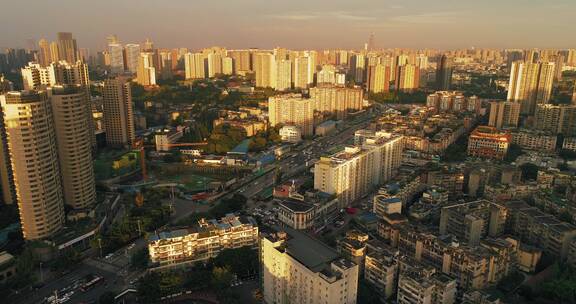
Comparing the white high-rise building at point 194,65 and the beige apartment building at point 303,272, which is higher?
the white high-rise building at point 194,65

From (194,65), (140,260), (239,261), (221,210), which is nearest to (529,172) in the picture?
(221,210)

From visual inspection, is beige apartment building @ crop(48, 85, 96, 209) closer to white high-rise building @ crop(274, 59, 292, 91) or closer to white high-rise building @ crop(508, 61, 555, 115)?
white high-rise building @ crop(274, 59, 292, 91)

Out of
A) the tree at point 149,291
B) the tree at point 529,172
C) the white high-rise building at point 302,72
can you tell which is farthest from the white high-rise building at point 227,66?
the tree at point 149,291

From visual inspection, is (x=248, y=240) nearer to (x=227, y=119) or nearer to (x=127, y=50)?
(x=227, y=119)

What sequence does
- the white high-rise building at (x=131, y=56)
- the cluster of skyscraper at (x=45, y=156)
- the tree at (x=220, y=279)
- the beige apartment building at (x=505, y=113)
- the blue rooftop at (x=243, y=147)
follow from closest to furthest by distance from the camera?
the tree at (x=220, y=279) → the cluster of skyscraper at (x=45, y=156) → the blue rooftop at (x=243, y=147) → the beige apartment building at (x=505, y=113) → the white high-rise building at (x=131, y=56)

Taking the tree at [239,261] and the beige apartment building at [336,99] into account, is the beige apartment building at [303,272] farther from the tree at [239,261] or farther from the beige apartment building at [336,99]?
the beige apartment building at [336,99]

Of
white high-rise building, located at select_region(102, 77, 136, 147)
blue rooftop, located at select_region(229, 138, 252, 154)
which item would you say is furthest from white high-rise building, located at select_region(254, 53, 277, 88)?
white high-rise building, located at select_region(102, 77, 136, 147)
